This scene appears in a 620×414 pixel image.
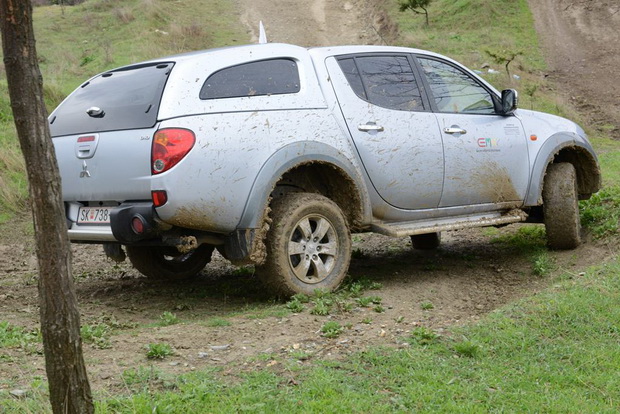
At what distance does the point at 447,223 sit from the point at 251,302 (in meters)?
1.83

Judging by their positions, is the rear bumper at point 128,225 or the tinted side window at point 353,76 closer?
the rear bumper at point 128,225

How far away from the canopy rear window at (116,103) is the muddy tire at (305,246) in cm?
115

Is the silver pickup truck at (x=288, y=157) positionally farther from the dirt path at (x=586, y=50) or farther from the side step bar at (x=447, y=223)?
the dirt path at (x=586, y=50)

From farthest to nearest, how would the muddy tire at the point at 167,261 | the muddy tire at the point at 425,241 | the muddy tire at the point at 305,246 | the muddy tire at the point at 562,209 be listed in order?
the muddy tire at the point at 425,241 → the muddy tire at the point at 562,209 → the muddy tire at the point at 167,261 → the muddy tire at the point at 305,246

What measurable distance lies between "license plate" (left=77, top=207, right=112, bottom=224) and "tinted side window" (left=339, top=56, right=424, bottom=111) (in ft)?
7.01

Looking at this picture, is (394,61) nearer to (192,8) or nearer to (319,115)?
(319,115)

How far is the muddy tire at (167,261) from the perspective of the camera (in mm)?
6969

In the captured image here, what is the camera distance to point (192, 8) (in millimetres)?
29312

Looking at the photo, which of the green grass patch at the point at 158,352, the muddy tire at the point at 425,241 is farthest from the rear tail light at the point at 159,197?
the muddy tire at the point at 425,241

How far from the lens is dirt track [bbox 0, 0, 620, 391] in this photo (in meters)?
4.58

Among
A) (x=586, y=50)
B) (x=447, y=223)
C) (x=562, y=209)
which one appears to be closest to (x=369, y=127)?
(x=447, y=223)

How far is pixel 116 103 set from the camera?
5.75 metres

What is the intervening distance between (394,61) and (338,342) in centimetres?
291

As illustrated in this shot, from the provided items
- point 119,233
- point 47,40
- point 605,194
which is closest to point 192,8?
point 47,40
